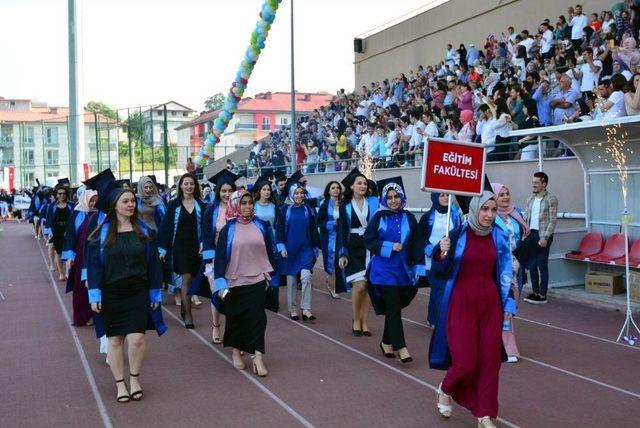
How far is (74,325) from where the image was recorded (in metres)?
10.4

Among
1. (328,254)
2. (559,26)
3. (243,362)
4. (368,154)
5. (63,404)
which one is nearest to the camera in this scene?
(63,404)

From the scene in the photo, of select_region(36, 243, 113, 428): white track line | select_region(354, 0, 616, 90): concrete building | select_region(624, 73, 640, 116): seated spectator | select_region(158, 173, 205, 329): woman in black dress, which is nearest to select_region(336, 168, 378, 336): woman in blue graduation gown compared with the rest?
select_region(158, 173, 205, 329): woman in black dress

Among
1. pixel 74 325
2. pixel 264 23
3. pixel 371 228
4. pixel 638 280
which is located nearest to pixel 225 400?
pixel 371 228

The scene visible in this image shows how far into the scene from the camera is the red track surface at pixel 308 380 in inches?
243

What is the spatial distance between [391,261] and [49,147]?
35.8m

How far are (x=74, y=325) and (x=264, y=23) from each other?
44.3 ft

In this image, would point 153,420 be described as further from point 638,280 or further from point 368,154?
point 368,154

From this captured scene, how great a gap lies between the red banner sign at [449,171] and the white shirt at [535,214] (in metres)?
5.73

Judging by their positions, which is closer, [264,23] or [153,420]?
[153,420]

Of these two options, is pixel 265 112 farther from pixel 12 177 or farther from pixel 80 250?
pixel 80 250

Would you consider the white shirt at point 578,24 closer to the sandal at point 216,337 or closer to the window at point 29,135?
the sandal at point 216,337

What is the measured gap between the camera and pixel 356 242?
376 inches

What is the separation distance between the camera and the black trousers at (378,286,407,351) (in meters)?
7.93

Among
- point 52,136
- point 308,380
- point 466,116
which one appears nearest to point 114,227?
point 308,380
